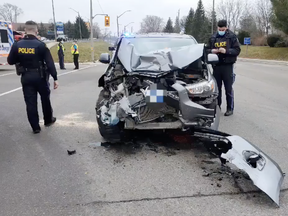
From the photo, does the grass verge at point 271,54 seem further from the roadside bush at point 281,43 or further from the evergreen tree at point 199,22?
the evergreen tree at point 199,22

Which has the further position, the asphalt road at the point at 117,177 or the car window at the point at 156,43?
the car window at the point at 156,43

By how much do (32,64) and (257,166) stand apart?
3932mm

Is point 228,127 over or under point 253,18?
under

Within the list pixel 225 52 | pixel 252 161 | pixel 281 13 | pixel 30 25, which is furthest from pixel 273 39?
pixel 252 161

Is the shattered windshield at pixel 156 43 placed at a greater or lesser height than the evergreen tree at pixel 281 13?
lesser

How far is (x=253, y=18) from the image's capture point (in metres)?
59.5

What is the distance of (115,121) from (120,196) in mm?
1279

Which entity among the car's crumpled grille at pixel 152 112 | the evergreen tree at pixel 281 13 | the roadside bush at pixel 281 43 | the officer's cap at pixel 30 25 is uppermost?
the evergreen tree at pixel 281 13

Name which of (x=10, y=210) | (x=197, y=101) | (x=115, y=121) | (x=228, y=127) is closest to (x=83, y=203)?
(x=10, y=210)

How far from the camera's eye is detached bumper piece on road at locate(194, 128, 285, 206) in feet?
9.64

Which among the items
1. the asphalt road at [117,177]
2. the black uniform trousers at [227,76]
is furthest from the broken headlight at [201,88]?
the black uniform trousers at [227,76]

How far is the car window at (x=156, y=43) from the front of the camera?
5471 millimetres

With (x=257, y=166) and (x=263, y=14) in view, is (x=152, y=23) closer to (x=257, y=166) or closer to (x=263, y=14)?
(x=263, y=14)

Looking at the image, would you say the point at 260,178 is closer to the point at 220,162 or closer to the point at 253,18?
the point at 220,162
